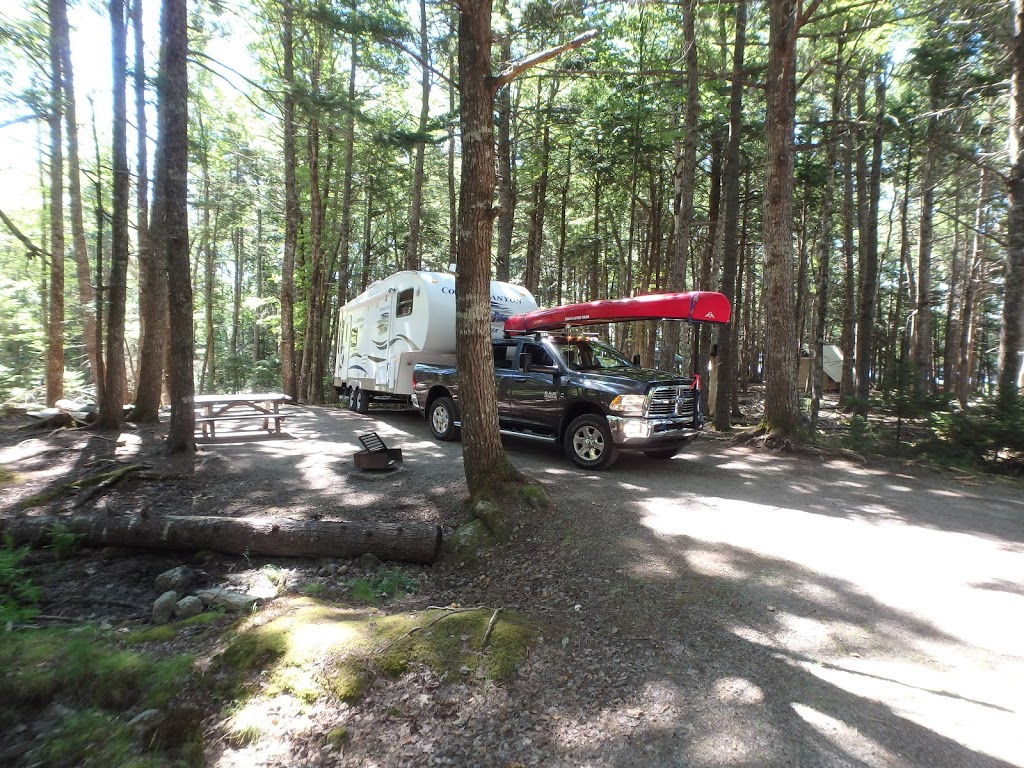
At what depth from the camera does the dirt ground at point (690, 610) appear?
2.68m

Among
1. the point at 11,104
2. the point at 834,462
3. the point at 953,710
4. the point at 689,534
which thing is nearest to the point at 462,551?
the point at 689,534

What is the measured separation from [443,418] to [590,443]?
3.61m

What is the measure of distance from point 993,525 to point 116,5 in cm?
1476

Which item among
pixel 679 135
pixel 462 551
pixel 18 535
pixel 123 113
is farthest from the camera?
pixel 679 135

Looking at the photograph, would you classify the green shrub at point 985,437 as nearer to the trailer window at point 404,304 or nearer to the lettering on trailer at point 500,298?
the lettering on trailer at point 500,298

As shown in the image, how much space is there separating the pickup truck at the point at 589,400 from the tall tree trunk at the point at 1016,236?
234 inches

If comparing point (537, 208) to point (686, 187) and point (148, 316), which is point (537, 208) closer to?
point (686, 187)

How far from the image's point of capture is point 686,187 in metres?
13.4

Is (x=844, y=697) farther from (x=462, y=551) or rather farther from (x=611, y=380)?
(x=611, y=380)

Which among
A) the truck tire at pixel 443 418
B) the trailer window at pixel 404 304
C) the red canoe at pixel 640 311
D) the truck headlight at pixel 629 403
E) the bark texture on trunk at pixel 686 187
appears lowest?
the truck tire at pixel 443 418

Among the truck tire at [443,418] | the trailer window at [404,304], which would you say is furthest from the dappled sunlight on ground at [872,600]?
the trailer window at [404,304]

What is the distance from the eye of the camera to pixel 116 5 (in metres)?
9.73

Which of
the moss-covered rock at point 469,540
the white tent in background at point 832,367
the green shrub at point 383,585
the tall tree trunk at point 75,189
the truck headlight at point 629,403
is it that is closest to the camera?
the green shrub at point 383,585

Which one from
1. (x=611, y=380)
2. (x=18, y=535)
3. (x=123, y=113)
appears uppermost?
(x=123, y=113)
